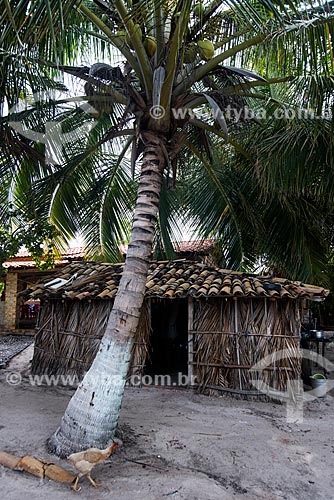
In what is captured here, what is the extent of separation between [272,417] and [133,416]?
2210 mm

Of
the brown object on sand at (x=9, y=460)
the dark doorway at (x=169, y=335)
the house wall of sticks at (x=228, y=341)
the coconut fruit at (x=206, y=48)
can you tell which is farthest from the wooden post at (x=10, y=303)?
the coconut fruit at (x=206, y=48)

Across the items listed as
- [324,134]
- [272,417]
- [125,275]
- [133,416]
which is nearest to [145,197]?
[125,275]

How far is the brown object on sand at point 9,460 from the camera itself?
4.18 meters

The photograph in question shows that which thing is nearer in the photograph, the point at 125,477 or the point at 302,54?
the point at 125,477

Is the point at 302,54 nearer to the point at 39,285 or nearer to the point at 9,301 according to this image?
the point at 39,285

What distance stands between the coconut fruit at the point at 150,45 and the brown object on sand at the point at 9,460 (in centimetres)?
482

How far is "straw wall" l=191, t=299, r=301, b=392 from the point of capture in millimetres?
7387

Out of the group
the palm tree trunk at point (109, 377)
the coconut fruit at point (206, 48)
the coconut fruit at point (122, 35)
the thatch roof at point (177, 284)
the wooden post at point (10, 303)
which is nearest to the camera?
the palm tree trunk at point (109, 377)

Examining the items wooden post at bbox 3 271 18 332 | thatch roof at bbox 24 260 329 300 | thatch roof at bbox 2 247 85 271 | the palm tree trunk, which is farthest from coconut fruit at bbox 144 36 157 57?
wooden post at bbox 3 271 18 332

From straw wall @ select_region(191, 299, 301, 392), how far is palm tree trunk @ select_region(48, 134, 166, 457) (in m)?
3.28

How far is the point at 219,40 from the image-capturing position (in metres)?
5.69

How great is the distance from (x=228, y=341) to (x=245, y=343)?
1.00 ft

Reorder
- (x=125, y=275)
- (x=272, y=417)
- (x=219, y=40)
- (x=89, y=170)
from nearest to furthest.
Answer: (x=125, y=275) → (x=219, y=40) → (x=272, y=417) → (x=89, y=170)

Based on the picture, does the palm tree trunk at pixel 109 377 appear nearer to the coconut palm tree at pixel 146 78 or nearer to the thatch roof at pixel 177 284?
the coconut palm tree at pixel 146 78
